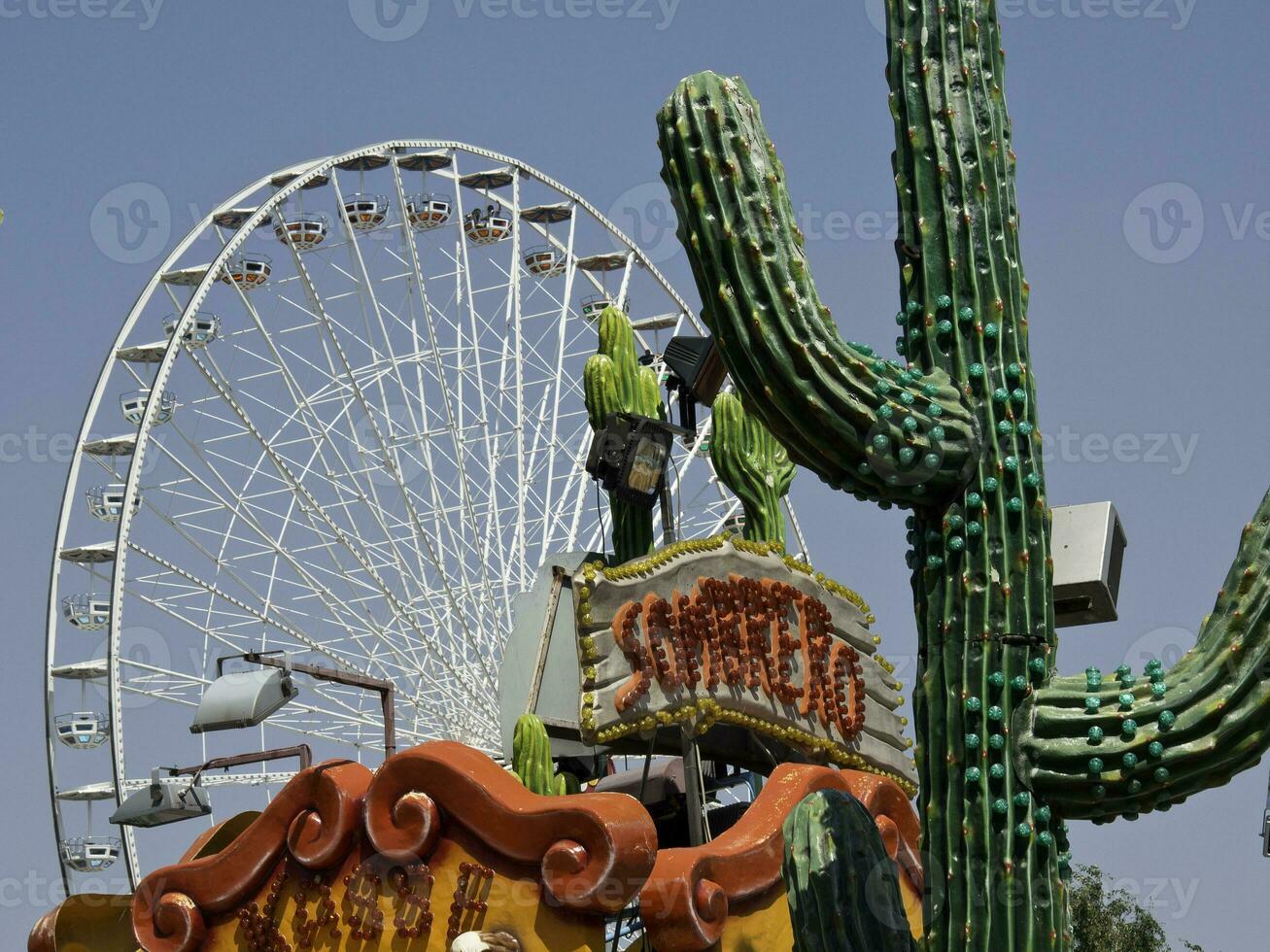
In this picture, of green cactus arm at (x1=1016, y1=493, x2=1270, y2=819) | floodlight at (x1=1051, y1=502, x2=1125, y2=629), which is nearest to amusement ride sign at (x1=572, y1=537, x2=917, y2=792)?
floodlight at (x1=1051, y1=502, x2=1125, y2=629)

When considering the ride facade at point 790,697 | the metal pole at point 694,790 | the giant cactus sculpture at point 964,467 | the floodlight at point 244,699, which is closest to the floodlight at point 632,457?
the ride facade at point 790,697

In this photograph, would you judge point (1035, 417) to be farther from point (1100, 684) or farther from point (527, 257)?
point (527, 257)

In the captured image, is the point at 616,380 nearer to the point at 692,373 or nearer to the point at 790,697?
the point at 692,373

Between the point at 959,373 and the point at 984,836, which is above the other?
the point at 959,373

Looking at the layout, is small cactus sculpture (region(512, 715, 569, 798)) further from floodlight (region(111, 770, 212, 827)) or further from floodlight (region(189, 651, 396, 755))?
floodlight (region(111, 770, 212, 827))

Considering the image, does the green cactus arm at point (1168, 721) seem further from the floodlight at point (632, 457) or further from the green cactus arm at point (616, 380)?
the green cactus arm at point (616, 380)

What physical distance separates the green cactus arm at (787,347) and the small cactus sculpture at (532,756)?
23.5 feet

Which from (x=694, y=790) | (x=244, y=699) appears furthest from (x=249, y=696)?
(x=694, y=790)

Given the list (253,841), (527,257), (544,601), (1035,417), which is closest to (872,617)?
(544,601)

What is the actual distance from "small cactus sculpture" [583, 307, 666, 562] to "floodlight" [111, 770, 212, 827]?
3.50m

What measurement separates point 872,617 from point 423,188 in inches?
566

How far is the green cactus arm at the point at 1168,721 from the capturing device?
5.50 meters

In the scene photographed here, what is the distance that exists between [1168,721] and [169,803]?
9738 millimetres

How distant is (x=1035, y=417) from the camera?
631cm
